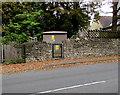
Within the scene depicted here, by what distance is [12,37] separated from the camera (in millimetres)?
16438

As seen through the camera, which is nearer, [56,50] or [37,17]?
[56,50]

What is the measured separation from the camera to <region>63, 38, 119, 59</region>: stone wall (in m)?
15.2

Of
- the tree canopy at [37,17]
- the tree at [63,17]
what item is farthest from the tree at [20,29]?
the tree at [63,17]

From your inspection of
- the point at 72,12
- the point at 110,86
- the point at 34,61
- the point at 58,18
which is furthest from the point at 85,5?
the point at 110,86

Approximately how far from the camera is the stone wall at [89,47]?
49.9 feet

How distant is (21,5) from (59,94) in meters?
17.8

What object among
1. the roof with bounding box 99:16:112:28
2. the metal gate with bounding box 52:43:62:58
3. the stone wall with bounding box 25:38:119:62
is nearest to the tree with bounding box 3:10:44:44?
the stone wall with bounding box 25:38:119:62

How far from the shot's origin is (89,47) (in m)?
16.1

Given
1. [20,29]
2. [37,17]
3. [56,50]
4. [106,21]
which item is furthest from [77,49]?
[106,21]

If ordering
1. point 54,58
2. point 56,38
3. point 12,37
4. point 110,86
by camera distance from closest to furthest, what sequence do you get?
1. point 110,86
2. point 54,58
3. point 12,37
4. point 56,38

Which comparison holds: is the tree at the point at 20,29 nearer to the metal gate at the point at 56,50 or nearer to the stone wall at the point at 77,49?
the stone wall at the point at 77,49

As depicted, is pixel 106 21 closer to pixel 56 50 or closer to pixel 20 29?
pixel 20 29

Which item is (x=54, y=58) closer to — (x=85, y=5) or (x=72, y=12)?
(x=72, y=12)

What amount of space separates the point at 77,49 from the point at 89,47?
1350 millimetres
